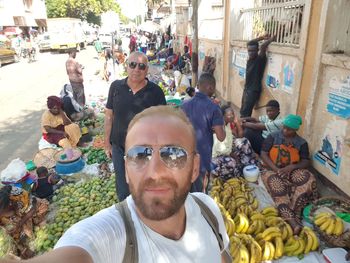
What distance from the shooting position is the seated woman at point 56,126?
20.4 ft

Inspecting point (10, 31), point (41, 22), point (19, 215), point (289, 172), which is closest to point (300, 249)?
point (289, 172)

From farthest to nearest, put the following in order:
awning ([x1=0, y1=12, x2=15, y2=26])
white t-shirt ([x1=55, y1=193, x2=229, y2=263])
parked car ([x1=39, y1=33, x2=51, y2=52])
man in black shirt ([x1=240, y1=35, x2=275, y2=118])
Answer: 1. awning ([x1=0, y1=12, x2=15, y2=26])
2. parked car ([x1=39, y1=33, x2=51, y2=52])
3. man in black shirt ([x1=240, y1=35, x2=275, y2=118])
4. white t-shirt ([x1=55, y1=193, x2=229, y2=263])

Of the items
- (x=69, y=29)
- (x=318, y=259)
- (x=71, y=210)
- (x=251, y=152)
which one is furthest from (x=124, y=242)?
(x=69, y=29)

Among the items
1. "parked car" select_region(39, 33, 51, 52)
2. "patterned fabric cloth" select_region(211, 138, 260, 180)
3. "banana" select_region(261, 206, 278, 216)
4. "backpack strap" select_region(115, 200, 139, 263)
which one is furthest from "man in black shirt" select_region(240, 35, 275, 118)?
"parked car" select_region(39, 33, 51, 52)

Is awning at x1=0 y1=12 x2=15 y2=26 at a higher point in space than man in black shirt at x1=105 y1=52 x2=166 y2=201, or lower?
higher

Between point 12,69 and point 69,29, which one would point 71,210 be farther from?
point 69,29

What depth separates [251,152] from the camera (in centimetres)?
531

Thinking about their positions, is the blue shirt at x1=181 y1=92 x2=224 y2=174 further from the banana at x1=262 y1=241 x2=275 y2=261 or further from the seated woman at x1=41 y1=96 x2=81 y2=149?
the seated woman at x1=41 y1=96 x2=81 y2=149

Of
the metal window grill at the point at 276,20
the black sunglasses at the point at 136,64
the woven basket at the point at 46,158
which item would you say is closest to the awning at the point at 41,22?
the metal window grill at the point at 276,20

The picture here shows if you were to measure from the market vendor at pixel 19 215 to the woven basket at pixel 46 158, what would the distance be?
197cm

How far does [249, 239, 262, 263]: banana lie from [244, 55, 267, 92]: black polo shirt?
4310 mm

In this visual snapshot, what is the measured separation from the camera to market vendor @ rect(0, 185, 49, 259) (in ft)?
11.3

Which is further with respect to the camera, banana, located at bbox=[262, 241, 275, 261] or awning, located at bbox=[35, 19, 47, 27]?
awning, located at bbox=[35, 19, 47, 27]

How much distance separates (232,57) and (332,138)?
17.8ft
